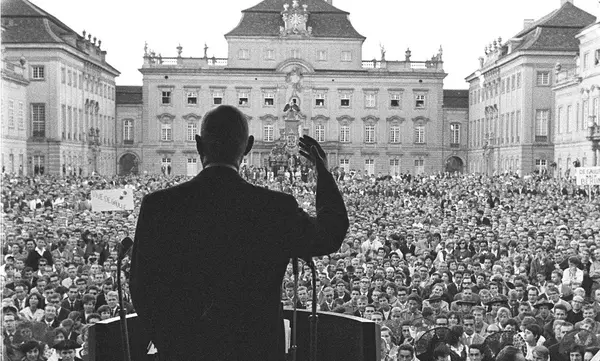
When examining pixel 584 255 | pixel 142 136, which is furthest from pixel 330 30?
pixel 584 255

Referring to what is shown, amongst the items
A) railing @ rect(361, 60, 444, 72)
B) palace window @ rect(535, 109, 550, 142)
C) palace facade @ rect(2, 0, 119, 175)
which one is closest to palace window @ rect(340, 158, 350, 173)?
railing @ rect(361, 60, 444, 72)

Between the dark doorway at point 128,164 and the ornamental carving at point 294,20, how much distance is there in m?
16.9

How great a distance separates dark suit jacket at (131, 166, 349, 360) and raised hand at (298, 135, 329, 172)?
120mm

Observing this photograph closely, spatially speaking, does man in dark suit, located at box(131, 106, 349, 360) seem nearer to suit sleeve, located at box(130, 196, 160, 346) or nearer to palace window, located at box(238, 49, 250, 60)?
suit sleeve, located at box(130, 196, 160, 346)

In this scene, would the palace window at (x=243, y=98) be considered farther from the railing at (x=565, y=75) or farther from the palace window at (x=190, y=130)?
the railing at (x=565, y=75)

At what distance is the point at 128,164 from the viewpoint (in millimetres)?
84000

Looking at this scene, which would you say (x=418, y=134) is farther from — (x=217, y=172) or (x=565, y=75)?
(x=217, y=172)

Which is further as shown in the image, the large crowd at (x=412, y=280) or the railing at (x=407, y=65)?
the railing at (x=407, y=65)

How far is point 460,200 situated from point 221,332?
32391mm

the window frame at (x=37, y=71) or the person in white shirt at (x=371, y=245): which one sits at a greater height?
the window frame at (x=37, y=71)

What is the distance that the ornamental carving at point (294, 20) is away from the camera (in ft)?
260

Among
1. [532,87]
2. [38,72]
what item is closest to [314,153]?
[38,72]

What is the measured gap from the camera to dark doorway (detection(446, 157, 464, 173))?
84.2m

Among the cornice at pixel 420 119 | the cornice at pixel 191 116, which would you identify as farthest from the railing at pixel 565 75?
the cornice at pixel 191 116
